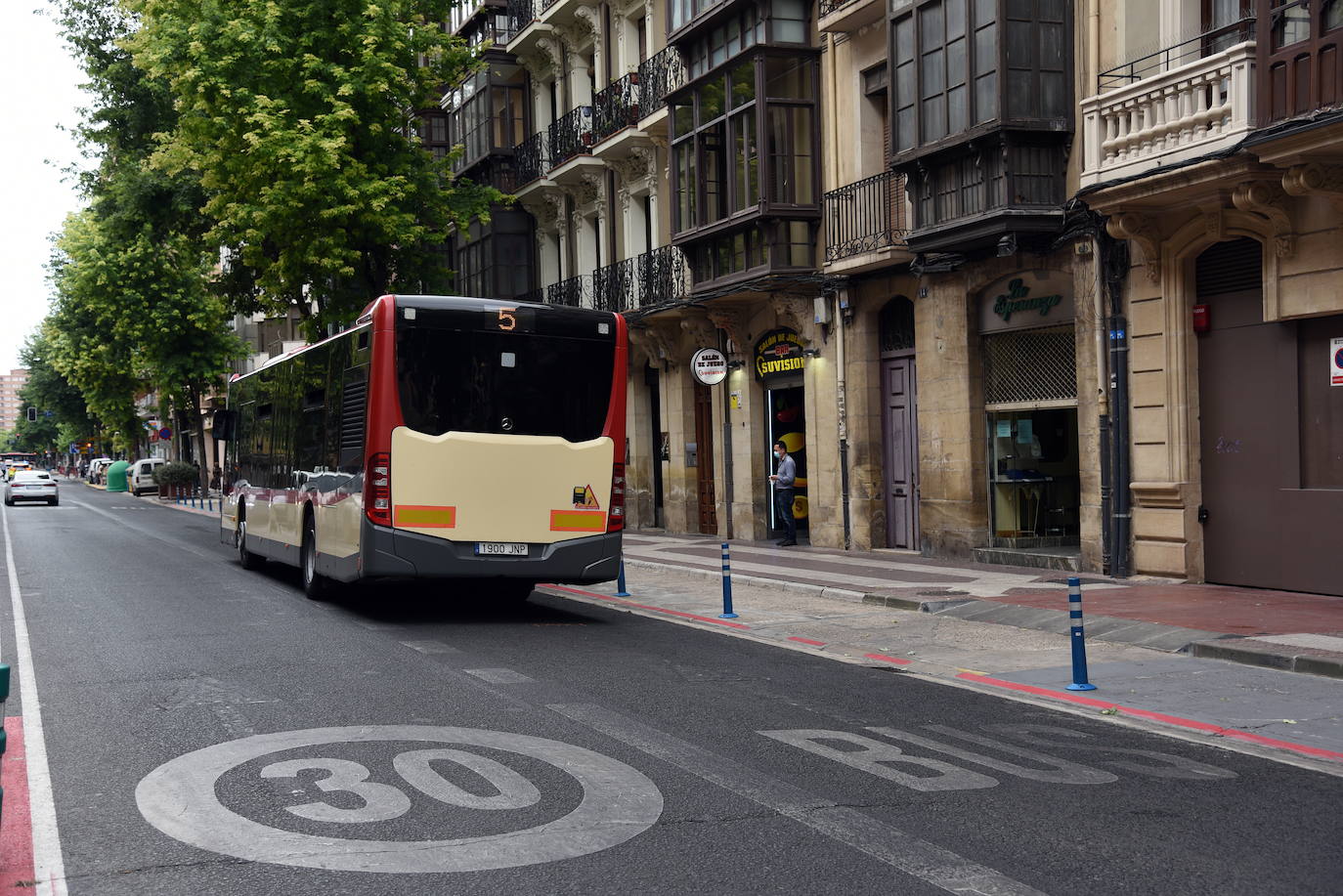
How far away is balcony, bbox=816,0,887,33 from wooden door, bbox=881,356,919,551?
18.0 feet

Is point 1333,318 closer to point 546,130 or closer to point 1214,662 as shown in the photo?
point 1214,662

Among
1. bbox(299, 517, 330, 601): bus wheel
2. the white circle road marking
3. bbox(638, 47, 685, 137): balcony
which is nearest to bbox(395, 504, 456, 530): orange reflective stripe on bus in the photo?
bbox(299, 517, 330, 601): bus wheel

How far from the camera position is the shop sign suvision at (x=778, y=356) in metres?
24.4

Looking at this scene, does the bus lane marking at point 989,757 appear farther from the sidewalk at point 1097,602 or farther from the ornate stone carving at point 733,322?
the ornate stone carving at point 733,322

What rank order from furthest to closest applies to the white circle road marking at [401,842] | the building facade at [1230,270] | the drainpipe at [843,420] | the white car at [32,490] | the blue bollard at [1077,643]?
the white car at [32,490] < the drainpipe at [843,420] < the building facade at [1230,270] < the blue bollard at [1077,643] < the white circle road marking at [401,842]

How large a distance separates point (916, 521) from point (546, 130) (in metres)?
16.9

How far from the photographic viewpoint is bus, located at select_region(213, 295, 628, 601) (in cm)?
1299

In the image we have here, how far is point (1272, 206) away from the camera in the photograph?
1398cm

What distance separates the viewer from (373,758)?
23.3 ft

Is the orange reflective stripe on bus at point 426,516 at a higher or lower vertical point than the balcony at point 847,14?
lower

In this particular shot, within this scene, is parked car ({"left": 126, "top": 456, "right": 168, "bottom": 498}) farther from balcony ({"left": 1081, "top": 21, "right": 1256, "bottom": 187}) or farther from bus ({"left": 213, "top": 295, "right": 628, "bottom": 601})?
balcony ({"left": 1081, "top": 21, "right": 1256, "bottom": 187})

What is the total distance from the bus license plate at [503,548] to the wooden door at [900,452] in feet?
31.5

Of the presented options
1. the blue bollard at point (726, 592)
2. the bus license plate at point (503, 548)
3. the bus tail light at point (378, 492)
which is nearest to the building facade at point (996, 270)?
the blue bollard at point (726, 592)

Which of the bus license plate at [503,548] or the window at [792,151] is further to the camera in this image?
the window at [792,151]
